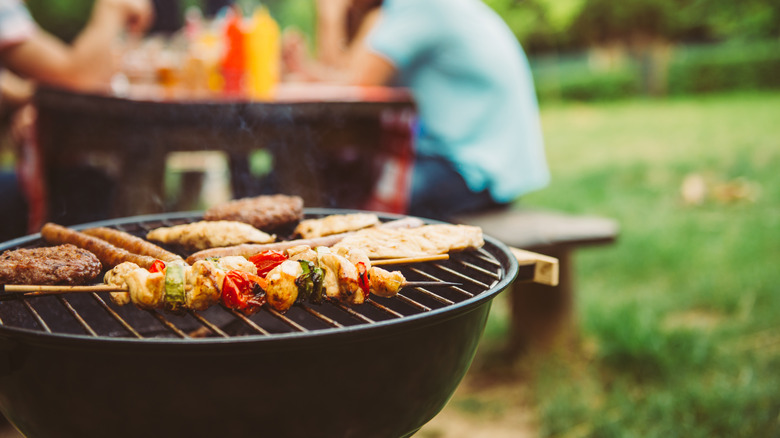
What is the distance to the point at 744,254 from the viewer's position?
4.94 metres

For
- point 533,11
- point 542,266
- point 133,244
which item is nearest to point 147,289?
point 133,244

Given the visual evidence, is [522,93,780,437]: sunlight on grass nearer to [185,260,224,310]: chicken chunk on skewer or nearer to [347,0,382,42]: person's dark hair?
[185,260,224,310]: chicken chunk on skewer

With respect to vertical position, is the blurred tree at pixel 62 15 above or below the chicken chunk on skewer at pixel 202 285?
above

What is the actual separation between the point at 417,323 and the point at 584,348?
109 inches

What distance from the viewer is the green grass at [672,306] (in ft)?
9.70

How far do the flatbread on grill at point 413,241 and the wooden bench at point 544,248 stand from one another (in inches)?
51.9

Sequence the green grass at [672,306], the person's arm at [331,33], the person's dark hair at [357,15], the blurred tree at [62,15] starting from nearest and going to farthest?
the green grass at [672,306] → the person's dark hair at [357,15] → the person's arm at [331,33] → the blurred tree at [62,15]

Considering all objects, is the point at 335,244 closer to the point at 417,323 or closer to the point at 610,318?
the point at 417,323

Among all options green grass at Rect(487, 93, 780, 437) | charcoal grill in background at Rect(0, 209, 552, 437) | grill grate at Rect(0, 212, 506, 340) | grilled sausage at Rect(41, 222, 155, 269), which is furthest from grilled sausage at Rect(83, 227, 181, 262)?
green grass at Rect(487, 93, 780, 437)

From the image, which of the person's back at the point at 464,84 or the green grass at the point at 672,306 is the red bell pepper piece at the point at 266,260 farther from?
the person's back at the point at 464,84

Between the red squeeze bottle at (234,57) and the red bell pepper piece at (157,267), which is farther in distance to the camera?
the red squeeze bottle at (234,57)

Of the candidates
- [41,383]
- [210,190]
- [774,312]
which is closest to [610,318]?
[774,312]

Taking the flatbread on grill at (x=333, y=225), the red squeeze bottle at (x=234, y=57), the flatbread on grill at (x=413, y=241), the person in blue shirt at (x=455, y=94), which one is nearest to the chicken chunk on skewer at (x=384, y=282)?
the flatbread on grill at (x=413, y=241)

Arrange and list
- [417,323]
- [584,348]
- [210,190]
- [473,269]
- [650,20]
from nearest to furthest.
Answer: [417,323]
[473,269]
[584,348]
[210,190]
[650,20]
